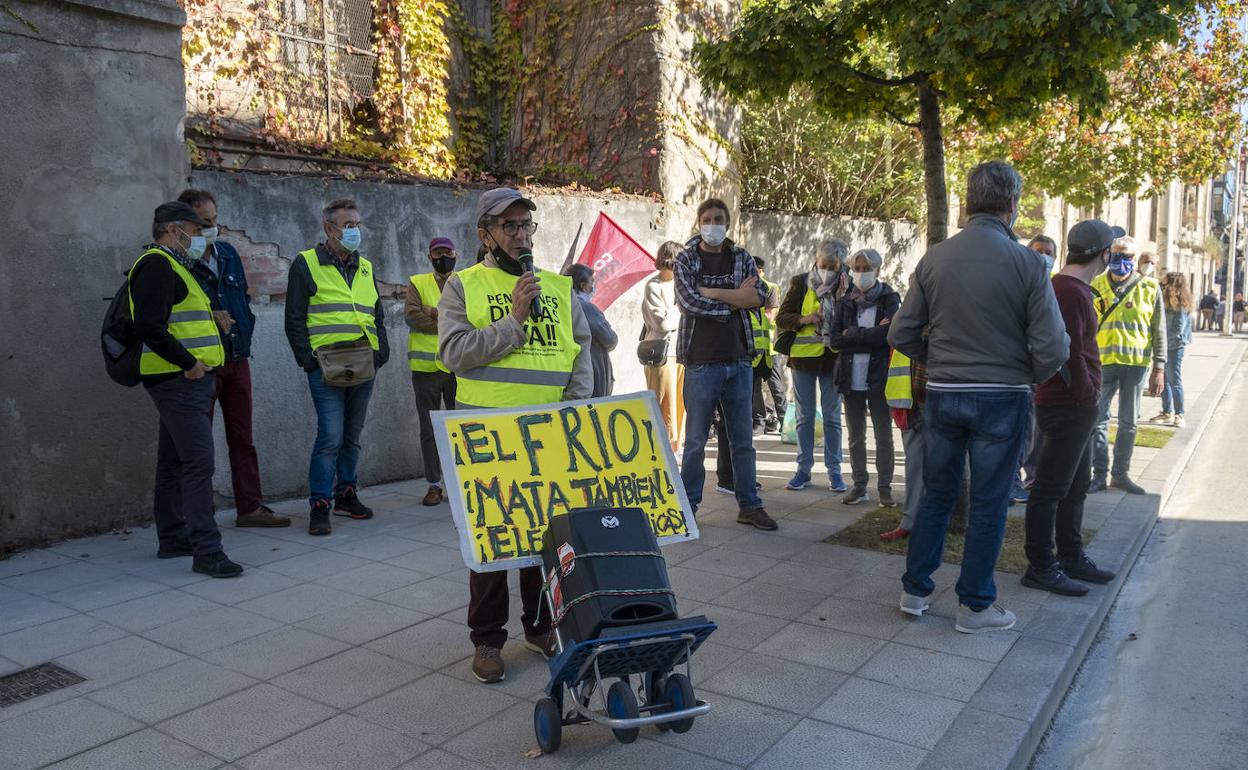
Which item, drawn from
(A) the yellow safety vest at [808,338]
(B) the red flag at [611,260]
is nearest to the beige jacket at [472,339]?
(A) the yellow safety vest at [808,338]

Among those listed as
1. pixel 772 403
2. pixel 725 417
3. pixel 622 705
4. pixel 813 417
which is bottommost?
pixel 622 705

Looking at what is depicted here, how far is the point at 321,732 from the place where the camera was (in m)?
3.63

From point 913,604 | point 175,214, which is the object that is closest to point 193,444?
point 175,214

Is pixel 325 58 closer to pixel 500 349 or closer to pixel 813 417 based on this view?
pixel 813 417

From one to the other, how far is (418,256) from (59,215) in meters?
2.76

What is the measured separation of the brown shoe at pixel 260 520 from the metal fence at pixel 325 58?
5.38m

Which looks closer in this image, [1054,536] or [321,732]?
[321,732]

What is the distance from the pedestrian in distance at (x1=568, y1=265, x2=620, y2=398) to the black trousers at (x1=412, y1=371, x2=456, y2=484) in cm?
108

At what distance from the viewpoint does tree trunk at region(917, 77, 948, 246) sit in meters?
6.53

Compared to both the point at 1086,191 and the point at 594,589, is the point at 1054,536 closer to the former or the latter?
the point at 594,589

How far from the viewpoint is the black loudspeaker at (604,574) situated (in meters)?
3.30

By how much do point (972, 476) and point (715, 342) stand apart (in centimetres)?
222

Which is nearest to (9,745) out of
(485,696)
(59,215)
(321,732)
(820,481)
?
(321,732)

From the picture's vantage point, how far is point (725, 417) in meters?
6.77
